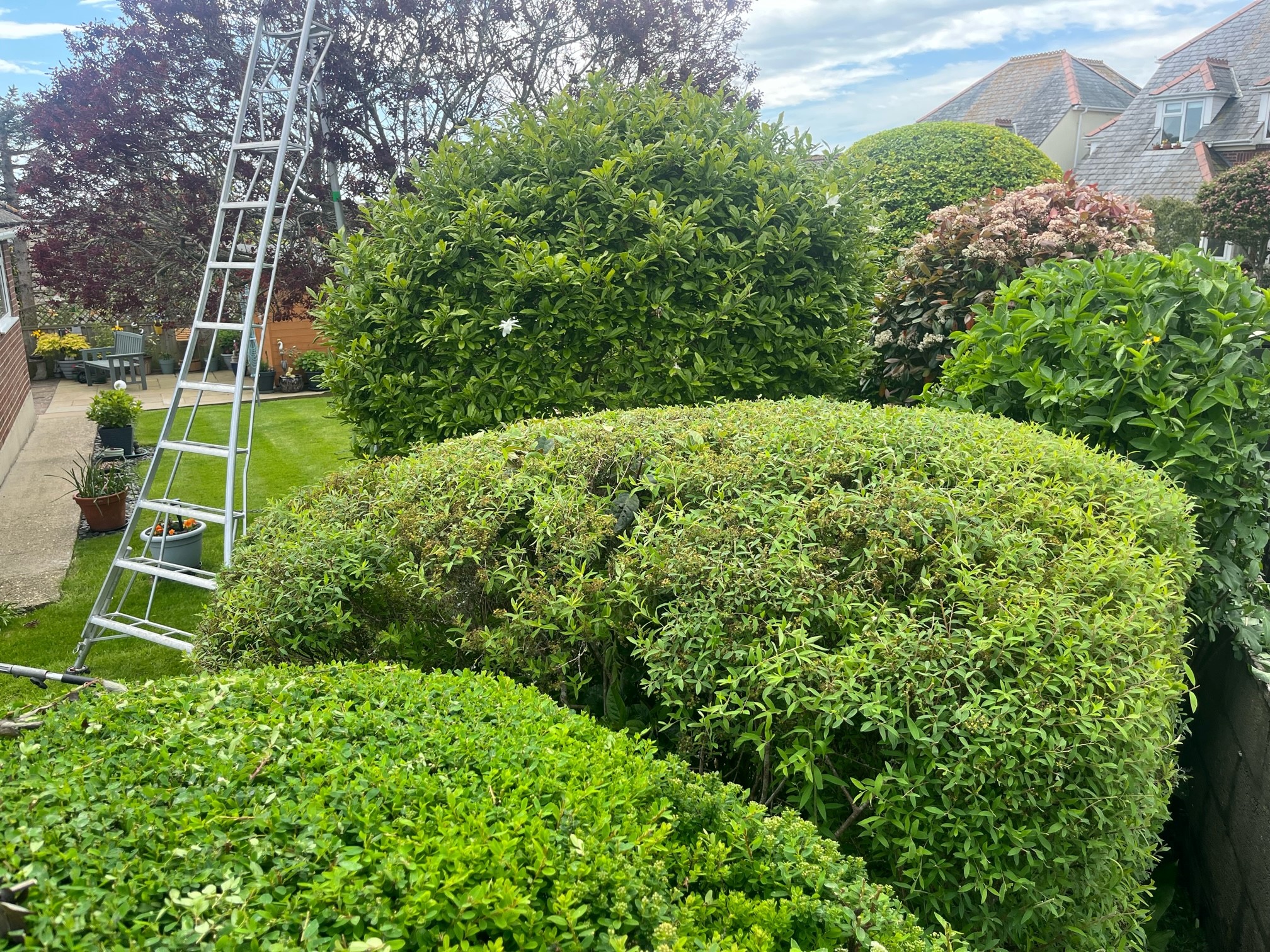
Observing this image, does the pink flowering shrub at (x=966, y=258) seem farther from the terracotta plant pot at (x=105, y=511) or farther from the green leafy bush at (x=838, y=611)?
the terracotta plant pot at (x=105, y=511)

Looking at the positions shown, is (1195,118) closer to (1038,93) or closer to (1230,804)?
A: (1038,93)

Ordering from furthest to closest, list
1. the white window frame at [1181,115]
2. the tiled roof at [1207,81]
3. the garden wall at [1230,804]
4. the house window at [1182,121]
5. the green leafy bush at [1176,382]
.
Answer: the house window at [1182,121] → the white window frame at [1181,115] → the tiled roof at [1207,81] → the green leafy bush at [1176,382] → the garden wall at [1230,804]

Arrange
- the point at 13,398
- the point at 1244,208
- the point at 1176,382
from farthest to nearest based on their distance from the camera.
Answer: the point at 1244,208 → the point at 13,398 → the point at 1176,382

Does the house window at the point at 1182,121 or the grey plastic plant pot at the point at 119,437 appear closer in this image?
the grey plastic plant pot at the point at 119,437

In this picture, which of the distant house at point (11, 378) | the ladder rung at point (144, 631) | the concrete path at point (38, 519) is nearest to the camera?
the ladder rung at point (144, 631)

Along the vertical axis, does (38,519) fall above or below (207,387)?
below

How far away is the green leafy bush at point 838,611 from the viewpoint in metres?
1.94

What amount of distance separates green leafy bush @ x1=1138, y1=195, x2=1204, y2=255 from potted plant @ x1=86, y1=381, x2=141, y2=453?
75.5ft

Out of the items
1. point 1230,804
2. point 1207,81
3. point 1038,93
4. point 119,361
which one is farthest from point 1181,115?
point 1230,804

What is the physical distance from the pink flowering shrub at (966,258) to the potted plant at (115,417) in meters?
9.59

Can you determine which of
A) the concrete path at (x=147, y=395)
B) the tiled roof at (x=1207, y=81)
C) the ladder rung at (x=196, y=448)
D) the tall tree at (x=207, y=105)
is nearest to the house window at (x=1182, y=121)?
the tiled roof at (x=1207, y=81)

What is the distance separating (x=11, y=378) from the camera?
12.5 metres

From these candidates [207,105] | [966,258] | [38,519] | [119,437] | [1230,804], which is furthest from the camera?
[207,105]

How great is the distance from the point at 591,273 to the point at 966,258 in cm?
262
